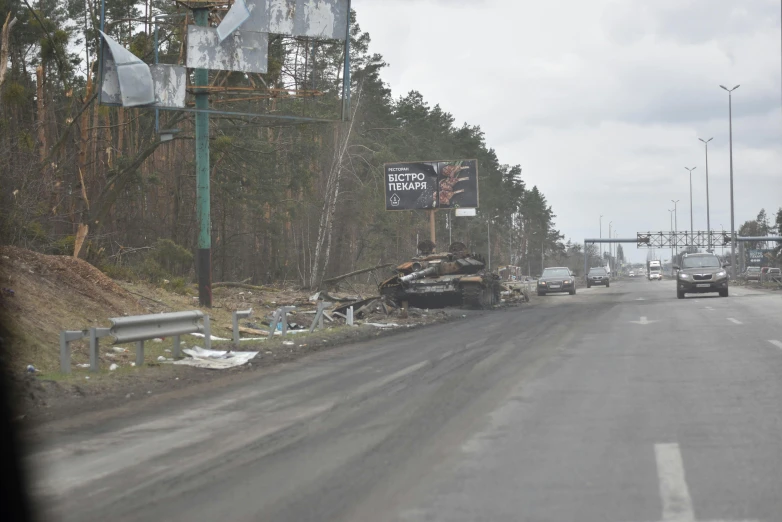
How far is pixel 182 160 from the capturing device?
42250 millimetres

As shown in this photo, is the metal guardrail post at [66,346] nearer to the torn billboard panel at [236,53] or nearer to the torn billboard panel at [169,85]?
the torn billboard panel at [169,85]

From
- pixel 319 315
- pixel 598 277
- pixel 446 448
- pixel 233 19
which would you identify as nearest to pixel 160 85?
pixel 233 19

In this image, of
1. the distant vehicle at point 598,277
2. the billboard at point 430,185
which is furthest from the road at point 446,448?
the distant vehicle at point 598,277

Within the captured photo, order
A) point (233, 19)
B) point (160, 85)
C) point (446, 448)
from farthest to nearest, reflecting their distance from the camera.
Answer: point (160, 85), point (233, 19), point (446, 448)

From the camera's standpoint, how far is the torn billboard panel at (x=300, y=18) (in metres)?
21.9

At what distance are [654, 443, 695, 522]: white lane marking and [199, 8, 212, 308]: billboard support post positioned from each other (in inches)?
668

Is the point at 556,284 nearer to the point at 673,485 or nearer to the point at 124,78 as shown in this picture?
the point at 124,78

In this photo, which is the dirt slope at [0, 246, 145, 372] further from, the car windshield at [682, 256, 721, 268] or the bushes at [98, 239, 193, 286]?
the car windshield at [682, 256, 721, 268]

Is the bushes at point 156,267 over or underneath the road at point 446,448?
over

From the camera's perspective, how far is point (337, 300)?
28.9m

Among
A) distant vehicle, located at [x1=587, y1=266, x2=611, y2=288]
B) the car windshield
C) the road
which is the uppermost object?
the car windshield

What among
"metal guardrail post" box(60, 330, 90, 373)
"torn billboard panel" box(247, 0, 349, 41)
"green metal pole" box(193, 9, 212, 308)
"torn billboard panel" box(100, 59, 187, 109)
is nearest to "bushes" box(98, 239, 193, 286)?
"green metal pole" box(193, 9, 212, 308)

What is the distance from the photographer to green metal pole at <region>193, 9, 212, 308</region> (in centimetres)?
2259

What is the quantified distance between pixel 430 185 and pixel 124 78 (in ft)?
83.1
